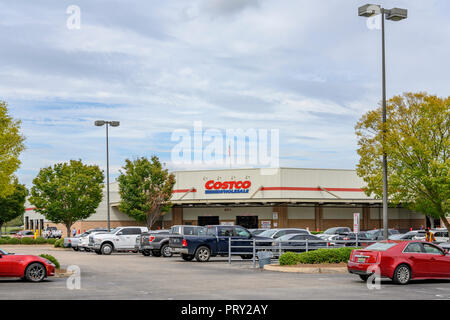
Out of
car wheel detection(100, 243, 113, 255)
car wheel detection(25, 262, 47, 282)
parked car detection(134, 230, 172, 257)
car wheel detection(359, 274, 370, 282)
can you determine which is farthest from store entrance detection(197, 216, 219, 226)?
car wheel detection(25, 262, 47, 282)

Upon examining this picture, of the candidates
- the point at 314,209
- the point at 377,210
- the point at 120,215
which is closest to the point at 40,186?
the point at 120,215

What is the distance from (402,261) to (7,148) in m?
17.5

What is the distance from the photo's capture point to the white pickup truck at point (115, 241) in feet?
131

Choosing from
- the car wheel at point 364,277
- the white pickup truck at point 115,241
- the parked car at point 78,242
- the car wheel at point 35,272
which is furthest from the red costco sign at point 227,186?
the car wheel at point 35,272

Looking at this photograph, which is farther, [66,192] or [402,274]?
[66,192]

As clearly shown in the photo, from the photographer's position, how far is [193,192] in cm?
6456

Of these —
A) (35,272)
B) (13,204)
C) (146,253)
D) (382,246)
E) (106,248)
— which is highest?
(13,204)

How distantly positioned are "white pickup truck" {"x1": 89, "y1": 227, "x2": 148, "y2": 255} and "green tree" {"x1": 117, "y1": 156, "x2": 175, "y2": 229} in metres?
17.1

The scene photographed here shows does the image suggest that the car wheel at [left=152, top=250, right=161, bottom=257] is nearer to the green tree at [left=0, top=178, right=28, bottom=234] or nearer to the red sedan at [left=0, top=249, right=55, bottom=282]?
the red sedan at [left=0, top=249, right=55, bottom=282]

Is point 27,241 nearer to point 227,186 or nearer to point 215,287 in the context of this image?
point 227,186

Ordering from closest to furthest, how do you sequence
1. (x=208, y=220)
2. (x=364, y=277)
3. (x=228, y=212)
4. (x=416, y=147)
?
(x=364, y=277), (x=416, y=147), (x=228, y=212), (x=208, y=220)

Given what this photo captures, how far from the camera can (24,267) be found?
63.1 ft

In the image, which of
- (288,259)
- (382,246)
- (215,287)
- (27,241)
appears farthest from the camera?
(27,241)

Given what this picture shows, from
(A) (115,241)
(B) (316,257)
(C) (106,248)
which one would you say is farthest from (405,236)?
(B) (316,257)
